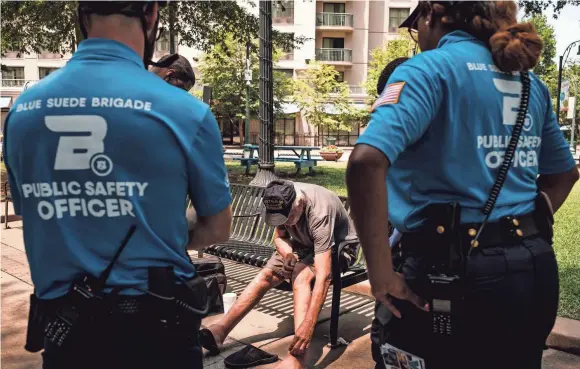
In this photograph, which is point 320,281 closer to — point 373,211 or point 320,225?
point 320,225

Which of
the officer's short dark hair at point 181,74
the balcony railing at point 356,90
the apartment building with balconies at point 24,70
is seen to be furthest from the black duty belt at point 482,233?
the apartment building with balconies at point 24,70

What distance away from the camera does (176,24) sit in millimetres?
14875

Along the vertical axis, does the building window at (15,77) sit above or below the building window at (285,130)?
above

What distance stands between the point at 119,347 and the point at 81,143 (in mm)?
576

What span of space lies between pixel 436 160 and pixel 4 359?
3551mm

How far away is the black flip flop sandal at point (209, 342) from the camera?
157 inches

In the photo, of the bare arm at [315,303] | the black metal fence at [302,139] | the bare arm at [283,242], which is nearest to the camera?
the bare arm at [315,303]

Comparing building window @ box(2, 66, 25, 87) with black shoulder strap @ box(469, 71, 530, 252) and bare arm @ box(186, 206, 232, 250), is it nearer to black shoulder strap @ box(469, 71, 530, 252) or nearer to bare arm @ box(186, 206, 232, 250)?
bare arm @ box(186, 206, 232, 250)

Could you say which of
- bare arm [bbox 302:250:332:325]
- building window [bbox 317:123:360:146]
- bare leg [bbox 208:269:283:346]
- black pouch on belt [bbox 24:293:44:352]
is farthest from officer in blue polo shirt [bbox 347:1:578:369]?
building window [bbox 317:123:360:146]

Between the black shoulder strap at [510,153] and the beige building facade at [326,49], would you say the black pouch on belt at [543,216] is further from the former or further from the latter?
the beige building facade at [326,49]

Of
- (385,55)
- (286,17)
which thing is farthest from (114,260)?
(286,17)

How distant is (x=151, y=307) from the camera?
5.23 ft

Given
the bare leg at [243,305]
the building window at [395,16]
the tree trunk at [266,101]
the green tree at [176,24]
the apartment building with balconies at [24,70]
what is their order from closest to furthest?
the bare leg at [243,305]
the tree trunk at [266,101]
the green tree at [176,24]
the apartment building with balconies at [24,70]
the building window at [395,16]

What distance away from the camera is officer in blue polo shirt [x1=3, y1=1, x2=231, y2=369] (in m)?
1.53
